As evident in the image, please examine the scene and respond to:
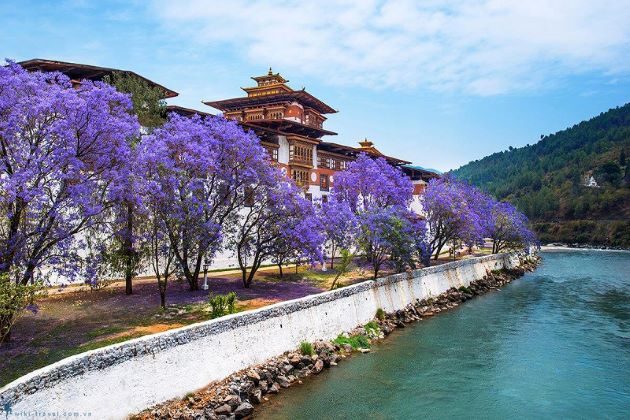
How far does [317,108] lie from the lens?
58562 mm

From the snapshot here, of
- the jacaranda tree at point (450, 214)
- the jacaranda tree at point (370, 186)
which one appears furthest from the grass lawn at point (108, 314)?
the jacaranda tree at point (370, 186)

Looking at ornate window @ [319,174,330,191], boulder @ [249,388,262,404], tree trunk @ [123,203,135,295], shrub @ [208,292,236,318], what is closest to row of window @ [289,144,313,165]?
ornate window @ [319,174,330,191]

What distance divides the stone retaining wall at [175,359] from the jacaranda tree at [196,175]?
6.71m

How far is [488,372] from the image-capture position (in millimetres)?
21750

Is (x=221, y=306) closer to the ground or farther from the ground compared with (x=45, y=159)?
closer to the ground

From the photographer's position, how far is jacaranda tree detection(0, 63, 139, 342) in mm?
17312

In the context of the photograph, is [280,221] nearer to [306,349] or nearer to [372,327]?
[372,327]

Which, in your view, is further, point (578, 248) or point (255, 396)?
point (578, 248)

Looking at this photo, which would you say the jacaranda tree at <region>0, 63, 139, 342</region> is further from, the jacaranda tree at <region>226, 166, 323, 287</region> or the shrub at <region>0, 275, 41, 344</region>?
the jacaranda tree at <region>226, 166, 323, 287</region>

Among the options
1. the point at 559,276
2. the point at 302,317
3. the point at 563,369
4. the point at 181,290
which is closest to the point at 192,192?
the point at 181,290

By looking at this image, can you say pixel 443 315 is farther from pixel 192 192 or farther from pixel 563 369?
pixel 192 192

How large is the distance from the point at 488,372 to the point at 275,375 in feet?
32.1

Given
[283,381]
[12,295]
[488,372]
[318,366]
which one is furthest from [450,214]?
[12,295]

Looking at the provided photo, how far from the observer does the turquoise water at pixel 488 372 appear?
17.8 meters
